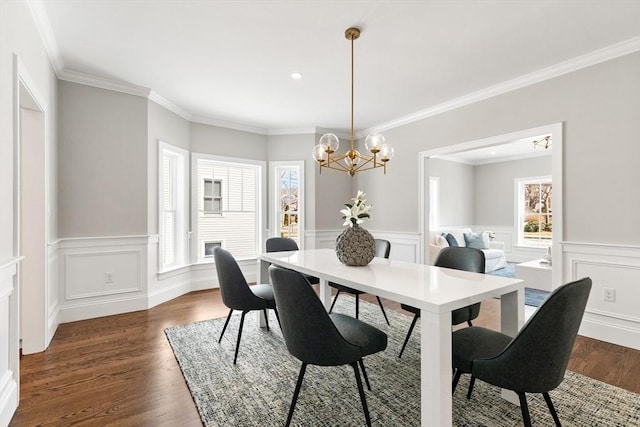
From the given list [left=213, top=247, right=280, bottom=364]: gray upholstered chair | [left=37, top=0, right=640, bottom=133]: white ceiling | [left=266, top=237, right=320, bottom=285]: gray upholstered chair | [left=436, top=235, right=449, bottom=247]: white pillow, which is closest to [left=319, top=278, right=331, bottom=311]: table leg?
[left=266, top=237, right=320, bottom=285]: gray upholstered chair

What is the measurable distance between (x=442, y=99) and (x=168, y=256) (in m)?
4.20

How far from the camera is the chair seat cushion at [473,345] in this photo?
1510 mm

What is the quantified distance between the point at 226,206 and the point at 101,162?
6.00ft

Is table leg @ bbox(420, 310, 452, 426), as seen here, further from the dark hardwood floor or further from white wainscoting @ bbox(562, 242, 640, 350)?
white wainscoting @ bbox(562, 242, 640, 350)

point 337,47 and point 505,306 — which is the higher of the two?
point 337,47

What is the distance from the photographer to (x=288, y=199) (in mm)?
5293

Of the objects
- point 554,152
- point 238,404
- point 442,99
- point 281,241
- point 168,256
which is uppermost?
point 442,99

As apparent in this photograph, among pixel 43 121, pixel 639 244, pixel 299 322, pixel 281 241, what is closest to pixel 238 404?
pixel 299 322

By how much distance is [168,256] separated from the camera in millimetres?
4309

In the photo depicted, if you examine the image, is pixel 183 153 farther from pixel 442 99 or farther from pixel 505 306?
pixel 505 306

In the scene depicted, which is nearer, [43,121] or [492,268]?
[43,121]

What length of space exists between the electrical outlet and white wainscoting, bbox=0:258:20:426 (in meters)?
4.40

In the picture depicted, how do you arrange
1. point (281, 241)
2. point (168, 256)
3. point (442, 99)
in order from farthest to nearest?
point (168, 256) < point (442, 99) < point (281, 241)

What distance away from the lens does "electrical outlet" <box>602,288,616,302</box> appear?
2.76m
